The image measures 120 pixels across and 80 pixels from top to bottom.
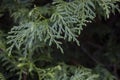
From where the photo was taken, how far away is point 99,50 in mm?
2715

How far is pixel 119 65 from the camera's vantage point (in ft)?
8.63

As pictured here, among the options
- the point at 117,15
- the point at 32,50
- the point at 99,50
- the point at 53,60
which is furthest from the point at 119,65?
the point at 32,50

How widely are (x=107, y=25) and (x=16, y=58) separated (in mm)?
965

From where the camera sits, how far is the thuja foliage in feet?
5.67

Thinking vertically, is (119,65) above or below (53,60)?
below

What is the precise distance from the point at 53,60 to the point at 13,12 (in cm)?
44

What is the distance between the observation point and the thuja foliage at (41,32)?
1729 millimetres

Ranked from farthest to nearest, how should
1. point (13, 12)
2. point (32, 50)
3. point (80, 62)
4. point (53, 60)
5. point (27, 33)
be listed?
point (80, 62), point (53, 60), point (13, 12), point (32, 50), point (27, 33)

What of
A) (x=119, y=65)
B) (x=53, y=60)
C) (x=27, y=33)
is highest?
(x=27, y=33)

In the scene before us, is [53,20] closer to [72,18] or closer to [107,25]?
[72,18]

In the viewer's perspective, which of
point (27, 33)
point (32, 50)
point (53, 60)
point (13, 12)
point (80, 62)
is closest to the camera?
point (27, 33)

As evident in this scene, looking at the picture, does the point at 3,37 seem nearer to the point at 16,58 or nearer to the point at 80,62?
the point at 16,58

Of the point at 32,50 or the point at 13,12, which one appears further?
the point at 13,12

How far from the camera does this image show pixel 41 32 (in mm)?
1717
